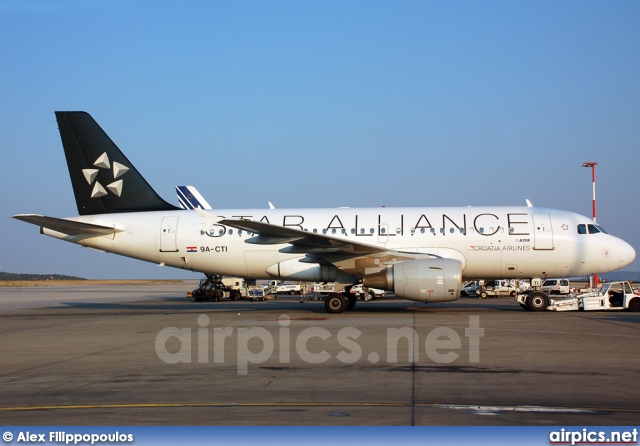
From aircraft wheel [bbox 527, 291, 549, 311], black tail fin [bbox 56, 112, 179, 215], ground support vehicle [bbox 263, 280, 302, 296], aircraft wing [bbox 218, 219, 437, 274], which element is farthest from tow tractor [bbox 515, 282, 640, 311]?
ground support vehicle [bbox 263, 280, 302, 296]

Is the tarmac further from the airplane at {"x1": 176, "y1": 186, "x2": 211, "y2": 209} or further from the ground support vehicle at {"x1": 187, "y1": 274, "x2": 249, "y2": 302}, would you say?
the airplane at {"x1": 176, "y1": 186, "x2": 211, "y2": 209}

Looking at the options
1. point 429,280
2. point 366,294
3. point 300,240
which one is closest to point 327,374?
point 429,280

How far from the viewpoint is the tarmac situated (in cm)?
718

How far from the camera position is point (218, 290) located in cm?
4019

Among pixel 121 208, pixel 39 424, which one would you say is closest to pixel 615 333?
pixel 39 424

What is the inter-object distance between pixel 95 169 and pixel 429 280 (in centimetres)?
1348

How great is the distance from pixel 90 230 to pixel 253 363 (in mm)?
15415

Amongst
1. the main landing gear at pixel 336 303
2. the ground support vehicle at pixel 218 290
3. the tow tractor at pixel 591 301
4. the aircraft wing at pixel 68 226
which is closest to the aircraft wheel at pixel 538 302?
the tow tractor at pixel 591 301

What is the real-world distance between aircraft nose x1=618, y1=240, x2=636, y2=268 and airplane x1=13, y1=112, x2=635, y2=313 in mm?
38

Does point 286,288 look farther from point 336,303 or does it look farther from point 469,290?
point 336,303

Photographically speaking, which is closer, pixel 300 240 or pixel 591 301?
pixel 300 240

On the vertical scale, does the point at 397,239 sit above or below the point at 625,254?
above

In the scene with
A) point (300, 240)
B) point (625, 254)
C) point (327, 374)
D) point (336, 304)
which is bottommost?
point (327, 374)

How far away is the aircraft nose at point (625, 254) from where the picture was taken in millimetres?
→ 22766
